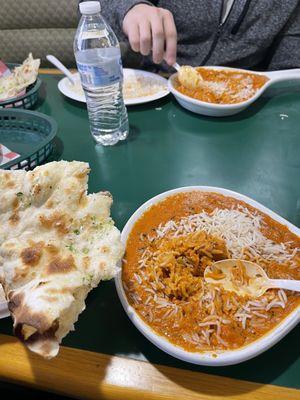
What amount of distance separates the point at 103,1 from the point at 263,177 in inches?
51.6

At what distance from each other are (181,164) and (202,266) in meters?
0.54

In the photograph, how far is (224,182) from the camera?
1163 millimetres

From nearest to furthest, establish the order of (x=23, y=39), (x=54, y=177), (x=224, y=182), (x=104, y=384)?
1. (x=104, y=384)
2. (x=54, y=177)
3. (x=224, y=182)
4. (x=23, y=39)

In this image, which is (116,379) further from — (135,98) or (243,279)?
(135,98)

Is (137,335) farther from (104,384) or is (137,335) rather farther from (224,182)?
(224,182)

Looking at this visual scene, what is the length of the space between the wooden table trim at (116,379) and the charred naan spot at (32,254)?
0.70 ft

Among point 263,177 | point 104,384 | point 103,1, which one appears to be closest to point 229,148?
point 263,177

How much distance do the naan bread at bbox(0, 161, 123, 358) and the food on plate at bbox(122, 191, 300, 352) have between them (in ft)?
0.41

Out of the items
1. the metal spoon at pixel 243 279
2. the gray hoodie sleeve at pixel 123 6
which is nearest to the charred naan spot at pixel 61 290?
the metal spoon at pixel 243 279

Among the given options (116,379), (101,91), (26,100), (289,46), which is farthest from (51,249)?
(289,46)

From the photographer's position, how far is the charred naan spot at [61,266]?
650mm

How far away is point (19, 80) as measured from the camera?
1642 mm

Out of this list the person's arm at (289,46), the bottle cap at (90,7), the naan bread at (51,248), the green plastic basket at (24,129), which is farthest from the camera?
the person's arm at (289,46)

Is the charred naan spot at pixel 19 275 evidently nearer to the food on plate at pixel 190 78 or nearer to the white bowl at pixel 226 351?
the white bowl at pixel 226 351
